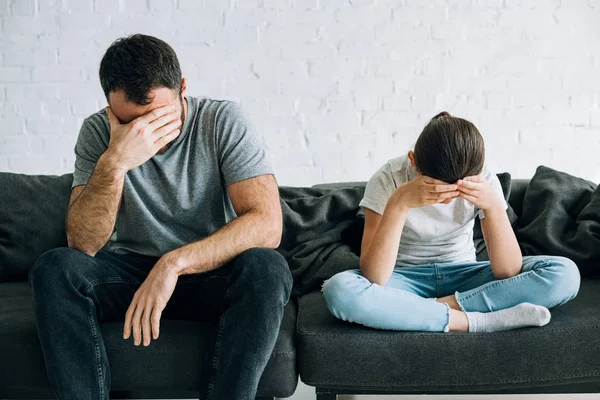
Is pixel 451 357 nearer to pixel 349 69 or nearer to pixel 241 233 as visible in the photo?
pixel 241 233

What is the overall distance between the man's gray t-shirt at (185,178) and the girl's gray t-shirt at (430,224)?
0.36 meters

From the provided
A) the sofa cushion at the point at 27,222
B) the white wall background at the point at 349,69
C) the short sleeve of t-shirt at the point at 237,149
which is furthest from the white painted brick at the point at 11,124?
the short sleeve of t-shirt at the point at 237,149

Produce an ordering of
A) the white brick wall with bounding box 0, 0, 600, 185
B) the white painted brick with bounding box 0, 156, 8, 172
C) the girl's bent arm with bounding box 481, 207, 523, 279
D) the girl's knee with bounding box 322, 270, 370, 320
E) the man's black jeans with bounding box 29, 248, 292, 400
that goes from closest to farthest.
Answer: the man's black jeans with bounding box 29, 248, 292, 400
the girl's knee with bounding box 322, 270, 370, 320
the girl's bent arm with bounding box 481, 207, 523, 279
the white brick wall with bounding box 0, 0, 600, 185
the white painted brick with bounding box 0, 156, 8, 172

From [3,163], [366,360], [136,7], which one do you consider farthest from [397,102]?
[3,163]

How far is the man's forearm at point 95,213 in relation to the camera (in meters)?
1.92

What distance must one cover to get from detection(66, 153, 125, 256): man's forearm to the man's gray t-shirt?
0.30ft

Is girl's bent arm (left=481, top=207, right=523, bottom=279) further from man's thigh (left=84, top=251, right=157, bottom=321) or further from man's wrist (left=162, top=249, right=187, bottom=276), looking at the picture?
man's thigh (left=84, top=251, right=157, bottom=321)

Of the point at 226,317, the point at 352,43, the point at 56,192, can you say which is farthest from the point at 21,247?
the point at 352,43

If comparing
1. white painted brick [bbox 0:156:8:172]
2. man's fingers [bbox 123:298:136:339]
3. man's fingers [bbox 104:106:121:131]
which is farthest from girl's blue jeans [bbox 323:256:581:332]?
white painted brick [bbox 0:156:8:172]

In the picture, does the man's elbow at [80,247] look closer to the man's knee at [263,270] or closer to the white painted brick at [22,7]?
the man's knee at [263,270]

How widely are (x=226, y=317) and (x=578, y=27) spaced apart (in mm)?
2188

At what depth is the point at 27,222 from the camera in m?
2.44

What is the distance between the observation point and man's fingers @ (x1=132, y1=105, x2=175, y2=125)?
188cm

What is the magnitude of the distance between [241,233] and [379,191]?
468 millimetres
